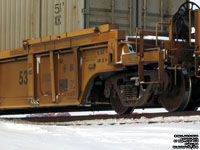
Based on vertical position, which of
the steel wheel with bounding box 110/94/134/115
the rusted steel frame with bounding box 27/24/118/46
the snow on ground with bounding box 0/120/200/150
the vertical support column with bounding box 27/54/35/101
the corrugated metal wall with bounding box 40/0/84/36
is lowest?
the snow on ground with bounding box 0/120/200/150

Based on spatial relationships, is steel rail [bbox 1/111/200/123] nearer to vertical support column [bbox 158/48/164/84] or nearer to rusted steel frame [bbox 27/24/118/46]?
vertical support column [bbox 158/48/164/84]

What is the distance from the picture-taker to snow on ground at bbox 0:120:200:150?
6.39m

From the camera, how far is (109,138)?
7.65m

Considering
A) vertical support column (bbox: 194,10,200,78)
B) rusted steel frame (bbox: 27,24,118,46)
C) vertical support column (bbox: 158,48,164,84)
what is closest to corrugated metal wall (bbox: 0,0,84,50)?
rusted steel frame (bbox: 27,24,118,46)

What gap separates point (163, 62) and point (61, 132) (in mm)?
2686

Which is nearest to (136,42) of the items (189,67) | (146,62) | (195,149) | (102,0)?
(146,62)

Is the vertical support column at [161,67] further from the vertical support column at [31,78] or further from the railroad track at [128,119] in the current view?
the vertical support column at [31,78]

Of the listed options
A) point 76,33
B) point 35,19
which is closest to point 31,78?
point 35,19

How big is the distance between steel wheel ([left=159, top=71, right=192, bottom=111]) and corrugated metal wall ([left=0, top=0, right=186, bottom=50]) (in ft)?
7.30

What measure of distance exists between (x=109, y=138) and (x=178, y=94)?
3522 millimetres

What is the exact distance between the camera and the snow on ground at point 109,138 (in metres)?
6.39

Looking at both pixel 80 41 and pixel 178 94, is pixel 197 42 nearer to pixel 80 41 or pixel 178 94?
pixel 178 94

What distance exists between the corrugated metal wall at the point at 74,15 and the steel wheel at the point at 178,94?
2.23m

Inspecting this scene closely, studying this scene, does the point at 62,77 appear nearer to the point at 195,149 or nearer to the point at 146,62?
the point at 146,62
